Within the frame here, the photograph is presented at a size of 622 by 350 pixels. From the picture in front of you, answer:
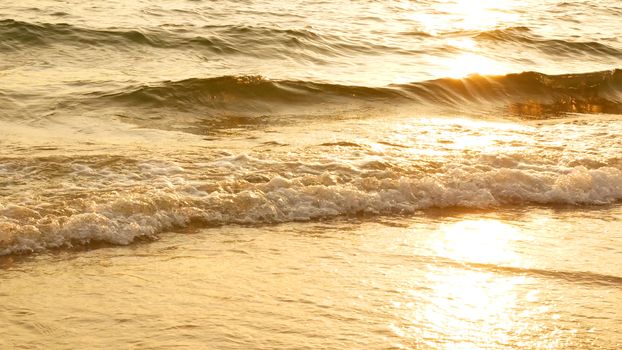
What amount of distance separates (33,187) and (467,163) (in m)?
3.08

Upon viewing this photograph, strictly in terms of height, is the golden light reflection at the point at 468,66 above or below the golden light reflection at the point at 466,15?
below

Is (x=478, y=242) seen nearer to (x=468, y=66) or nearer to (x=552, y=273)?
(x=552, y=273)

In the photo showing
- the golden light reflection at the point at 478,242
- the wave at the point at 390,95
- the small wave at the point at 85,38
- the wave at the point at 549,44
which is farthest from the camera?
the wave at the point at 549,44

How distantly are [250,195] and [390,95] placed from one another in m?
4.84

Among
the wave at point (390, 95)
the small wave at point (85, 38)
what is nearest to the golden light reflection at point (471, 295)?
the wave at point (390, 95)

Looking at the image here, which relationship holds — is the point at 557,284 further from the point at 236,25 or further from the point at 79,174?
the point at 236,25

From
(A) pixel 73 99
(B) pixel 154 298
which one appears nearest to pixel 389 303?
(B) pixel 154 298

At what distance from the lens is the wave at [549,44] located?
14344 millimetres

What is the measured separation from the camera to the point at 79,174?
20.6 ft

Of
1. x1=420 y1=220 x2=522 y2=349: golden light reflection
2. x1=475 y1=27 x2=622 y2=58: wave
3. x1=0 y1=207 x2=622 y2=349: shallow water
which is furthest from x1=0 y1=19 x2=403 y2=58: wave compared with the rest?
x1=420 y1=220 x2=522 y2=349: golden light reflection

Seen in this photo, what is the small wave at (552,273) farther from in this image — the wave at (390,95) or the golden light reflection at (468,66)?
the golden light reflection at (468,66)

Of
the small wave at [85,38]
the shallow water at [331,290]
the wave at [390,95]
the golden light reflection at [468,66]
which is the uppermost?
the small wave at [85,38]

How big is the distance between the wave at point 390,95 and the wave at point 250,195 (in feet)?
9.73

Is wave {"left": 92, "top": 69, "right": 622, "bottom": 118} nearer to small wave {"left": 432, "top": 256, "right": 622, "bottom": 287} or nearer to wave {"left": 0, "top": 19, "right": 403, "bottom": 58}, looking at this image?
wave {"left": 0, "top": 19, "right": 403, "bottom": 58}
